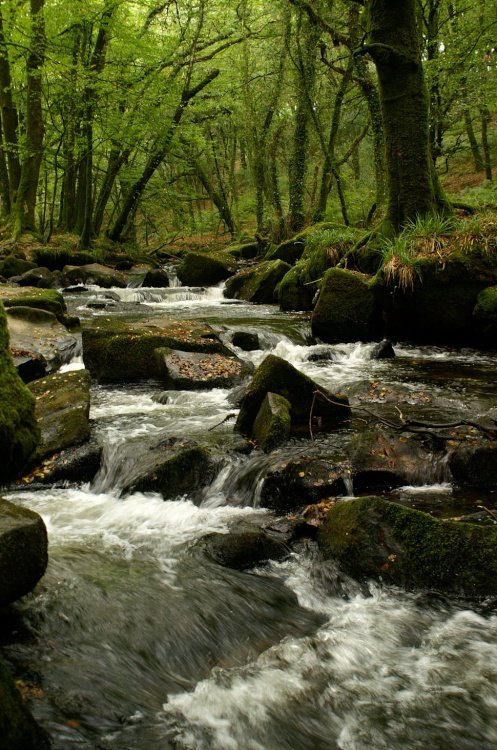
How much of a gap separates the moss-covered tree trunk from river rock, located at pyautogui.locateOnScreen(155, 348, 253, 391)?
14.8 ft

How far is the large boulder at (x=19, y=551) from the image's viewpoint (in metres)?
2.66

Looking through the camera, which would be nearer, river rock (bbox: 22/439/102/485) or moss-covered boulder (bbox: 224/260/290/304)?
river rock (bbox: 22/439/102/485)

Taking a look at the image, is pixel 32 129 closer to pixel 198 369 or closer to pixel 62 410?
pixel 198 369

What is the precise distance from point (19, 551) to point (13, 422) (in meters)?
0.63

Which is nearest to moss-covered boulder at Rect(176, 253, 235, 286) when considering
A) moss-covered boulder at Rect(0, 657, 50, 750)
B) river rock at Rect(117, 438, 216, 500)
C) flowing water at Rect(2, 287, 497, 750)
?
river rock at Rect(117, 438, 216, 500)

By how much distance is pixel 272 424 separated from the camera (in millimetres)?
5586

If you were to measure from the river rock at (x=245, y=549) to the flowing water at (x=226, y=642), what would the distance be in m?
0.09

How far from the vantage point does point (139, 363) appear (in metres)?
8.64

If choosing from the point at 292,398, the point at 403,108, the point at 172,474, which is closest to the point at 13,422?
the point at 172,474

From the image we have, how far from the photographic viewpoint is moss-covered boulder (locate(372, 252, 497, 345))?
922 centimetres

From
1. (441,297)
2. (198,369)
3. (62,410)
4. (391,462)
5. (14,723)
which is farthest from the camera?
(441,297)

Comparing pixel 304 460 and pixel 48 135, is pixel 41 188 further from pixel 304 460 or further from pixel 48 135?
pixel 304 460

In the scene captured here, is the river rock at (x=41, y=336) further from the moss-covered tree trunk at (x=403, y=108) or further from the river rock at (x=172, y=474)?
the moss-covered tree trunk at (x=403, y=108)

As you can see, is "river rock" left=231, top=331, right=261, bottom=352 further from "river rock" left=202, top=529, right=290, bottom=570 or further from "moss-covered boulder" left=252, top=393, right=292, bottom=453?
"river rock" left=202, top=529, right=290, bottom=570
